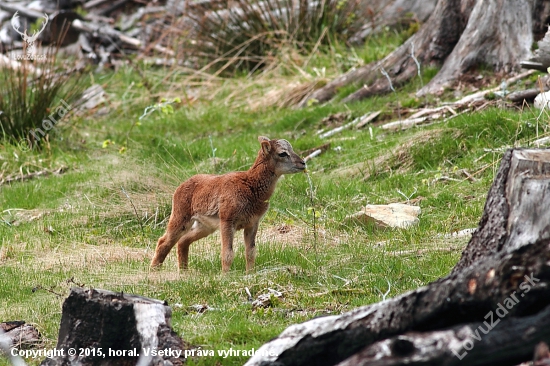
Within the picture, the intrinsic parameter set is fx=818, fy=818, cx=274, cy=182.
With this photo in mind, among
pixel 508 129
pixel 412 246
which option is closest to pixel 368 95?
Answer: pixel 508 129

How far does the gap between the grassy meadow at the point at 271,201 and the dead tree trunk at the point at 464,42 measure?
0.37m

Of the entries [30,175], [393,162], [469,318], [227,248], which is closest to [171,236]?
[227,248]

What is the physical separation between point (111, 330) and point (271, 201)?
5008 mm

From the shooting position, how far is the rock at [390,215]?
8.36 m

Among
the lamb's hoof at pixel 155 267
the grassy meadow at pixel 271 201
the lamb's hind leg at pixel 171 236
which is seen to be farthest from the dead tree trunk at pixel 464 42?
the lamb's hoof at pixel 155 267

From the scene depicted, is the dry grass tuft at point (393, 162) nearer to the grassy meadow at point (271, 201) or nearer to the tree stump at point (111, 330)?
the grassy meadow at point (271, 201)

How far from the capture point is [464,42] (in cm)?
1270

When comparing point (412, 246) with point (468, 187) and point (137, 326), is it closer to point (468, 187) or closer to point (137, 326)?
point (468, 187)

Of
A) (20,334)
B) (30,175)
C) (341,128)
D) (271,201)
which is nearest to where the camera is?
(20,334)

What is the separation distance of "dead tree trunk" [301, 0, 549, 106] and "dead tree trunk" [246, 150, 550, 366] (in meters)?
7.78

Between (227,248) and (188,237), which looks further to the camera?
(188,237)

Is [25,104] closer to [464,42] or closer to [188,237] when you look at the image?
[188,237]

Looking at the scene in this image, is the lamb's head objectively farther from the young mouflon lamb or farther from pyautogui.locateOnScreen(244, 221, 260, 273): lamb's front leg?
pyautogui.locateOnScreen(244, 221, 260, 273): lamb's front leg

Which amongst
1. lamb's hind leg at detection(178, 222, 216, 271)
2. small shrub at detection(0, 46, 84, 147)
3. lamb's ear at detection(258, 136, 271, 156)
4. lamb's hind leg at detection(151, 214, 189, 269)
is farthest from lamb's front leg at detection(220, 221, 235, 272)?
small shrub at detection(0, 46, 84, 147)
